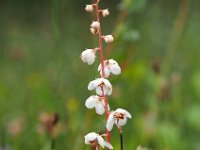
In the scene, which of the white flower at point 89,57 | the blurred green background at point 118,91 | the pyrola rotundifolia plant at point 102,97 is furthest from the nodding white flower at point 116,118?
the blurred green background at point 118,91

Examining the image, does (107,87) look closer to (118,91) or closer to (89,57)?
(89,57)

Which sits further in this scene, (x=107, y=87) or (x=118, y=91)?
Answer: (x=118, y=91)

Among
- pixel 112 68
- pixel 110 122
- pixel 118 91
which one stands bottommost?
pixel 110 122

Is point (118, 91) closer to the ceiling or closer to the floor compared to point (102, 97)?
closer to the ceiling

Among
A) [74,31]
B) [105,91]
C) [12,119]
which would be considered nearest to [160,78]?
[12,119]

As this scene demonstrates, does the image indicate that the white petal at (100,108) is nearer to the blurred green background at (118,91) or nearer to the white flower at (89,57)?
the white flower at (89,57)

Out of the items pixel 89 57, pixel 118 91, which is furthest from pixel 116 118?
pixel 118 91

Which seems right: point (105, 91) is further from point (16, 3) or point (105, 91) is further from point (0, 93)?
point (16, 3)

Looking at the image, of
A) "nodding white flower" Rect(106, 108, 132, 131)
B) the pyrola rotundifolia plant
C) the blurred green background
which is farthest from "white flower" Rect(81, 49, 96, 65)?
the blurred green background
